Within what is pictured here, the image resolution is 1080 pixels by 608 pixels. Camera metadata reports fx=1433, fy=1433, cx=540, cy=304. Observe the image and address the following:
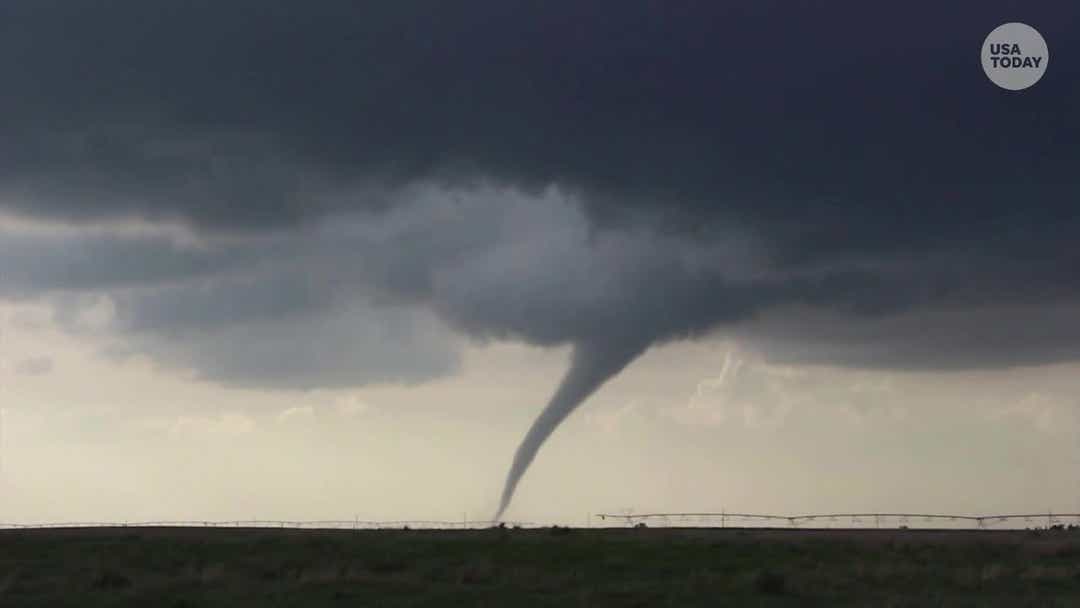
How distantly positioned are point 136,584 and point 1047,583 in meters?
30.9

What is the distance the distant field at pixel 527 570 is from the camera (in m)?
43.9

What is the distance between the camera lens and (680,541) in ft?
Answer: 229

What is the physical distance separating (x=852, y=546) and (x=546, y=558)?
1689 centimetres

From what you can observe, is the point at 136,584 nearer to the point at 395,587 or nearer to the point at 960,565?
the point at 395,587

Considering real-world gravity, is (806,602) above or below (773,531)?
below

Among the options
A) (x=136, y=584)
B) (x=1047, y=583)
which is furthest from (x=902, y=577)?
(x=136, y=584)

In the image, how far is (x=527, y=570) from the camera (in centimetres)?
5191

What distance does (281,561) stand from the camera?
5497 centimetres

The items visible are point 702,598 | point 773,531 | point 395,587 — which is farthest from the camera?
point 773,531

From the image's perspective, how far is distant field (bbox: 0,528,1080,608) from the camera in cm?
4391

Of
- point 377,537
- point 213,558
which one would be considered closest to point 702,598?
point 213,558

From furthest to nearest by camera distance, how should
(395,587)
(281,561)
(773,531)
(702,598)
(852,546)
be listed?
1. (773,531)
2. (852,546)
3. (281,561)
4. (395,587)
5. (702,598)

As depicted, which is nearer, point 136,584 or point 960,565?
point 136,584

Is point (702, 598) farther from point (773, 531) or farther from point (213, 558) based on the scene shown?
point (773, 531)
